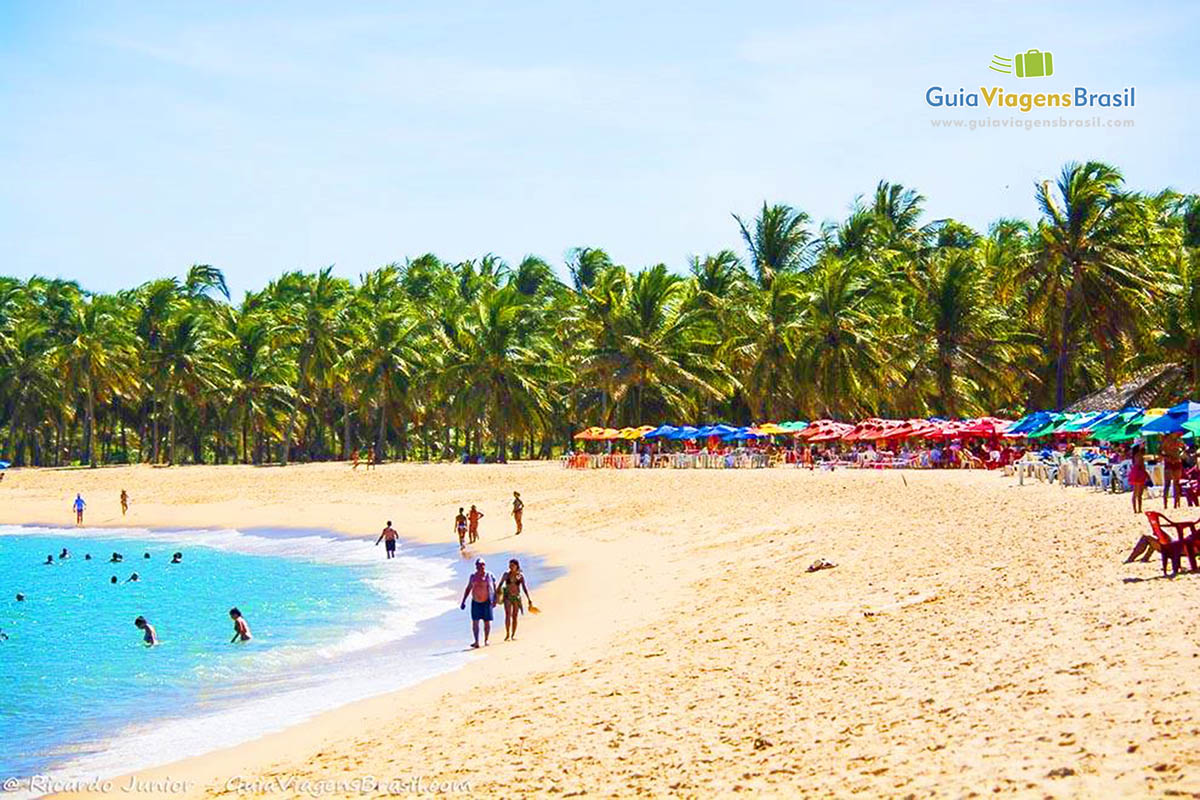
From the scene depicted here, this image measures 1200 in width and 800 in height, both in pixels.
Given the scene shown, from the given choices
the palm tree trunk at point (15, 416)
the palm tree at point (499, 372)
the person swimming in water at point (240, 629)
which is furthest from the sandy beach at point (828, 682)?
the palm tree trunk at point (15, 416)

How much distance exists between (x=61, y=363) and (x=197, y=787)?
57.3 metres

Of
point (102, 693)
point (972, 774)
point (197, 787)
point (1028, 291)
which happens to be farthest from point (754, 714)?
point (1028, 291)

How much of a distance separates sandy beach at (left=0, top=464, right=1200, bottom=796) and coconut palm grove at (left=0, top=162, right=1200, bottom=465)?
22553 mm

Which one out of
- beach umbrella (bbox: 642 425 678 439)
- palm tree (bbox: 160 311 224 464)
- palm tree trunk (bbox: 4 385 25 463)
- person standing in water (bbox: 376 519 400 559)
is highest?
palm tree (bbox: 160 311 224 464)

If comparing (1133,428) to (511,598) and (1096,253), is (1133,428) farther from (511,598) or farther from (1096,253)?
(1096,253)

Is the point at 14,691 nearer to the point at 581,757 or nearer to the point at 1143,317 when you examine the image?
the point at 581,757

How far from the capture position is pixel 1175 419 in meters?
23.5

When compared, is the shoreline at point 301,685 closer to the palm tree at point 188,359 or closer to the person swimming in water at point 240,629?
the person swimming in water at point 240,629

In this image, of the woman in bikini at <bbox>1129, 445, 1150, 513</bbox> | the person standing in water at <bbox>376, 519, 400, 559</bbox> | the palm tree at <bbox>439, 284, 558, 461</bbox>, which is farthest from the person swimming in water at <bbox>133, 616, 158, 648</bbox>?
the palm tree at <bbox>439, 284, 558, 461</bbox>

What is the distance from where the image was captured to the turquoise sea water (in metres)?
14.0

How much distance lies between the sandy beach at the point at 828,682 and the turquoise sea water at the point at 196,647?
1325 mm

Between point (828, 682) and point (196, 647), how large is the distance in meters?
13.0

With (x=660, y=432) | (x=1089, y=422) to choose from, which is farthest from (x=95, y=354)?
(x=1089, y=422)

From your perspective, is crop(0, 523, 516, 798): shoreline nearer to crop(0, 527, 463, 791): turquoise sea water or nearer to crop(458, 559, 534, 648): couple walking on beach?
crop(0, 527, 463, 791): turquoise sea water
